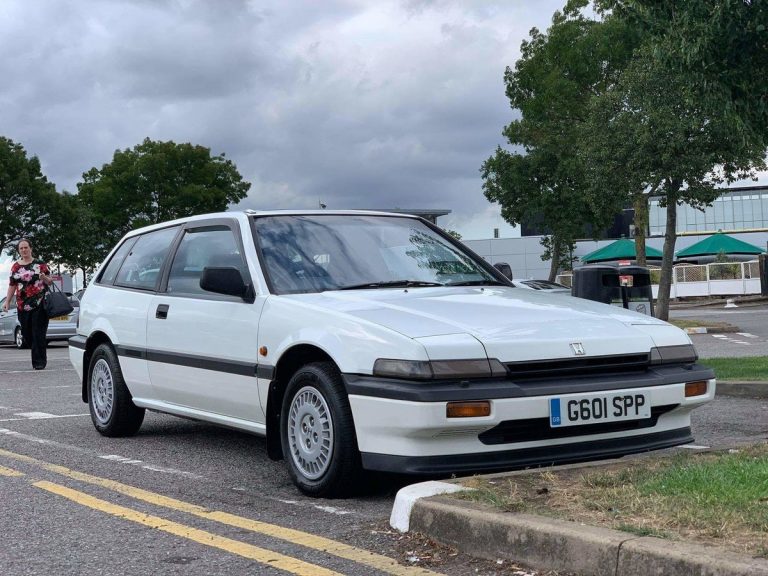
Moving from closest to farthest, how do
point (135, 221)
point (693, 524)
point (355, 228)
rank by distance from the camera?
1. point (693, 524)
2. point (355, 228)
3. point (135, 221)

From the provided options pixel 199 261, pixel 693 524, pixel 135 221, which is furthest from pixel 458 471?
pixel 135 221

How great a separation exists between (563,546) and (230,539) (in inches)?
60.3

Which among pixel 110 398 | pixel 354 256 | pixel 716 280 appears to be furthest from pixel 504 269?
pixel 716 280

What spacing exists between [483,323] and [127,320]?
10.9 feet

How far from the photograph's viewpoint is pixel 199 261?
22.9 feet

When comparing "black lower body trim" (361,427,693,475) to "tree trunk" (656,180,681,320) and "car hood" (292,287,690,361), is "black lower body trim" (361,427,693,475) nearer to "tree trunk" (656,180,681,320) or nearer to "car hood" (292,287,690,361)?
"car hood" (292,287,690,361)

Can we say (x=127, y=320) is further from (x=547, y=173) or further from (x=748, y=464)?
(x=547, y=173)

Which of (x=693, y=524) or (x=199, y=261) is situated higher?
(x=199, y=261)

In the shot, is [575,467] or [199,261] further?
[199,261]

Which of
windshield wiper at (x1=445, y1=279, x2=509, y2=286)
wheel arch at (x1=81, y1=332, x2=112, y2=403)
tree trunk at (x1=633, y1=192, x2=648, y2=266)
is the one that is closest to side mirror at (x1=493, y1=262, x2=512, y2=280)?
windshield wiper at (x1=445, y1=279, x2=509, y2=286)

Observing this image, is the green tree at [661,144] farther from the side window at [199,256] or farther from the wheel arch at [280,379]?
the wheel arch at [280,379]

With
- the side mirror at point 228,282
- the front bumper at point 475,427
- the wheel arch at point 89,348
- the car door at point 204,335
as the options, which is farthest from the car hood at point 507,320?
the wheel arch at point 89,348

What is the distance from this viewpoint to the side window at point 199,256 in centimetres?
664

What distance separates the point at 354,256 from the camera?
6.34 meters
